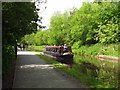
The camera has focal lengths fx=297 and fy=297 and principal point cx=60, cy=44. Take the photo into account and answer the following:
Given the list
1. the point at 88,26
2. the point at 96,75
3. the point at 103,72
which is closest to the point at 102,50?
the point at 88,26

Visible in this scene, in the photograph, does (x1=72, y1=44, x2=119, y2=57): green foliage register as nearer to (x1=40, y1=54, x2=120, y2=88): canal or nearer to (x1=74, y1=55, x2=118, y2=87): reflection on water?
(x1=74, y1=55, x2=118, y2=87): reflection on water

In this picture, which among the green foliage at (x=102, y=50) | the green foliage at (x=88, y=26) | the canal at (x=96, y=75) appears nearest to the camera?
the canal at (x=96, y=75)

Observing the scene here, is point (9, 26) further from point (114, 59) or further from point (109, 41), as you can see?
point (109, 41)

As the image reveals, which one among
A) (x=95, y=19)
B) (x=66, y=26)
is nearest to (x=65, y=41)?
(x=66, y=26)

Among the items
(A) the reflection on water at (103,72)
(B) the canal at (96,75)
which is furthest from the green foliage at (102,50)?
(B) the canal at (96,75)

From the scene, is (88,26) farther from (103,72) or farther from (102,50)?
(103,72)

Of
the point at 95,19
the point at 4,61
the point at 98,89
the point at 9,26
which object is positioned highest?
the point at 95,19

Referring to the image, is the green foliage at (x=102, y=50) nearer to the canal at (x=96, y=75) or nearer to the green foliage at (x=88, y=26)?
the green foliage at (x=88, y=26)

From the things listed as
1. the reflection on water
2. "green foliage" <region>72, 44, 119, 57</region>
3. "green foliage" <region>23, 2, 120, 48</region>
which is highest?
"green foliage" <region>23, 2, 120, 48</region>

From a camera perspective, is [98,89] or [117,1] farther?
[117,1]

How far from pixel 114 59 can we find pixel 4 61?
80.9 feet

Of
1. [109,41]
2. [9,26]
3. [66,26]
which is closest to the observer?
[9,26]

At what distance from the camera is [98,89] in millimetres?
12844

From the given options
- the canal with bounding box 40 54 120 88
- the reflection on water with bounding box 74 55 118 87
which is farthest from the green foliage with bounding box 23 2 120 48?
the canal with bounding box 40 54 120 88
